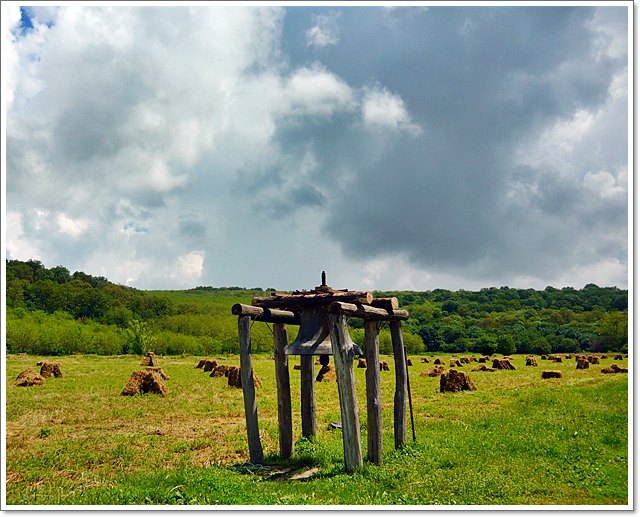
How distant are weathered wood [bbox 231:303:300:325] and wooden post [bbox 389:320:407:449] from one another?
2.60m

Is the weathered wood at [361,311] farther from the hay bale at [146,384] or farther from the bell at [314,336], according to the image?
the hay bale at [146,384]

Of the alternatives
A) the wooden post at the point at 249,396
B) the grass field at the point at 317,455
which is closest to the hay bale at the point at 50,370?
the grass field at the point at 317,455

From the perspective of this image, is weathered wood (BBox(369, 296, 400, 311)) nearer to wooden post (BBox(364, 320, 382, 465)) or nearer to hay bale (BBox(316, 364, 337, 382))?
wooden post (BBox(364, 320, 382, 465))

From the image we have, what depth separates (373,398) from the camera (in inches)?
431

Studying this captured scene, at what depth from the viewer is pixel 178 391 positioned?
27.0 m

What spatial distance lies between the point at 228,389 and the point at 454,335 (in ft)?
321

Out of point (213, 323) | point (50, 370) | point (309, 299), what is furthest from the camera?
point (213, 323)

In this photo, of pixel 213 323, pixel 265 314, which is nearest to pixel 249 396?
pixel 265 314

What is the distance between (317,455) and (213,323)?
4413 inches

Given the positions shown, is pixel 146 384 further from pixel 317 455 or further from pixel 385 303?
pixel 385 303

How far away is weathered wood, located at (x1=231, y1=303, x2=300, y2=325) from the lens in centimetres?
1121

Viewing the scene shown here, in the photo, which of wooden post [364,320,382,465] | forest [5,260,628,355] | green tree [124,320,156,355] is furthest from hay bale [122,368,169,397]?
green tree [124,320,156,355]

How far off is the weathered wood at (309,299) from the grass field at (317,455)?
11.9 feet
